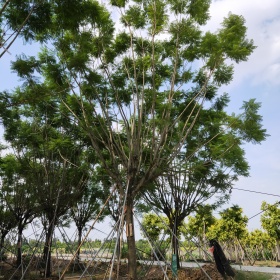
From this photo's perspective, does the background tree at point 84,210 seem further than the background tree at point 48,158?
Yes

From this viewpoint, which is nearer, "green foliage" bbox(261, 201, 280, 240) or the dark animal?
the dark animal

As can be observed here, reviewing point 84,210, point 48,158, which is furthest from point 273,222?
point 48,158

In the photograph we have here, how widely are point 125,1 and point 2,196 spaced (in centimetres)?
1338

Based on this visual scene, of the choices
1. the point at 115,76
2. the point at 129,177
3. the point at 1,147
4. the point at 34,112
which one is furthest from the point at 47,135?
the point at 129,177

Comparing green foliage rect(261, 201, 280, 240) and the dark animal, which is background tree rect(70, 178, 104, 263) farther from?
green foliage rect(261, 201, 280, 240)

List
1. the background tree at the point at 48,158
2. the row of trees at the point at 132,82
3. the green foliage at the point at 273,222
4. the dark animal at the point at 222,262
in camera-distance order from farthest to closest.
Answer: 1. the green foliage at the point at 273,222
2. the background tree at the point at 48,158
3. the dark animal at the point at 222,262
4. the row of trees at the point at 132,82

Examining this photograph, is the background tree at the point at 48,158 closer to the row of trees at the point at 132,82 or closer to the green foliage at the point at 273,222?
the row of trees at the point at 132,82

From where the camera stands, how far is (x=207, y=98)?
9.24 metres

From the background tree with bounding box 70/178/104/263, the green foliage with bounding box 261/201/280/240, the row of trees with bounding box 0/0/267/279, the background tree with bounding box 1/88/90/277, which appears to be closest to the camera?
the row of trees with bounding box 0/0/267/279

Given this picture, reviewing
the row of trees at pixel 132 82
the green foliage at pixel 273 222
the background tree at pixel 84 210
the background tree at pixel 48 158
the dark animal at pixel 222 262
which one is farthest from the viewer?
the green foliage at pixel 273 222

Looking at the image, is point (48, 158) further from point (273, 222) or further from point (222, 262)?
point (273, 222)

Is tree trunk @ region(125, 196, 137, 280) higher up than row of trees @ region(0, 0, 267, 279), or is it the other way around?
row of trees @ region(0, 0, 267, 279)

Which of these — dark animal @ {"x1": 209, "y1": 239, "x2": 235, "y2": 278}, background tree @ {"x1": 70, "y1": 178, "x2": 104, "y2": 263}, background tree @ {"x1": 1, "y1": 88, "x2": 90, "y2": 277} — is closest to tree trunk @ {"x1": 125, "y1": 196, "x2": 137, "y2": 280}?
dark animal @ {"x1": 209, "y1": 239, "x2": 235, "y2": 278}

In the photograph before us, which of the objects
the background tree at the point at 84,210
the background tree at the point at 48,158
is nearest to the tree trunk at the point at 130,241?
the background tree at the point at 48,158
